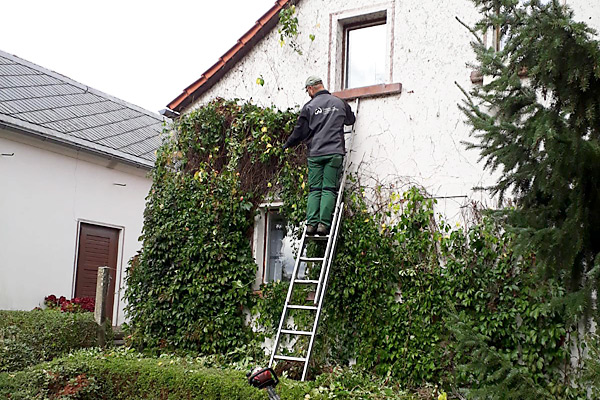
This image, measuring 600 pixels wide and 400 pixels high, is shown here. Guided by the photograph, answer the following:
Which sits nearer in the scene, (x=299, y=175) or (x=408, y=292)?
(x=408, y=292)

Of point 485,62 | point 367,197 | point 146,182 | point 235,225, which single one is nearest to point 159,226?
point 235,225

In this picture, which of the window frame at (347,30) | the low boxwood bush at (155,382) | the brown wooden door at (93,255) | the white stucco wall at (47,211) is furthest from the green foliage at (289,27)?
the brown wooden door at (93,255)

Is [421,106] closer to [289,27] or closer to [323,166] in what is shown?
[323,166]

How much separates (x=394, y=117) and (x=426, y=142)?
1.79 ft

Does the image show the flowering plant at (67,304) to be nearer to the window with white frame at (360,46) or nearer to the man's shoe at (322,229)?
the man's shoe at (322,229)

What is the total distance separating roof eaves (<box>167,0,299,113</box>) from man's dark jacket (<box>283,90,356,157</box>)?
180 centimetres

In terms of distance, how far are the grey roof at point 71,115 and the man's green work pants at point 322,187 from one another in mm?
5902

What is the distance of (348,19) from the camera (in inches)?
341

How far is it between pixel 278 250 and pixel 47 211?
5.14 metres

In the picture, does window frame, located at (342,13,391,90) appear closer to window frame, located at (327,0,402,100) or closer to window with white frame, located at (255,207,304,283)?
window frame, located at (327,0,402,100)

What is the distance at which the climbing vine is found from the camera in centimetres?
680

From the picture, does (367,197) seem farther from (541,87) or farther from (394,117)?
(541,87)

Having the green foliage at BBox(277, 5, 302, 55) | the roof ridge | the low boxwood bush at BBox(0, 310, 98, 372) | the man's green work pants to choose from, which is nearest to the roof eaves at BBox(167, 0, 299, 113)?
the green foliage at BBox(277, 5, 302, 55)

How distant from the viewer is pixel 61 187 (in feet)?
39.0
